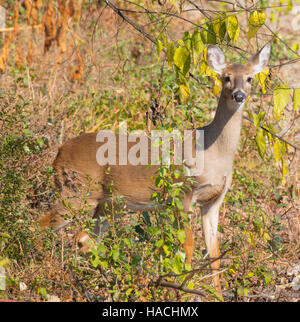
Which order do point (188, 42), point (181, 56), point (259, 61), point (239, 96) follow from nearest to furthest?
point (181, 56) < point (188, 42) < point (239, 96) < point (259, 61)

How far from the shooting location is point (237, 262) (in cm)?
483

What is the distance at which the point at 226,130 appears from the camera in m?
5.91

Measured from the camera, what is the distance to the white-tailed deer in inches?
223

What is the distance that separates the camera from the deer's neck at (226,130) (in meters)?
5.86

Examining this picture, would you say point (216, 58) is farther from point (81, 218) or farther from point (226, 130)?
point (81, 218)

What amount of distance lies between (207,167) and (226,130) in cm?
41

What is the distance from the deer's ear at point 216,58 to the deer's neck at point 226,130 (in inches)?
11.1

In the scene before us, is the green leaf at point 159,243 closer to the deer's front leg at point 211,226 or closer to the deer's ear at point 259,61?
the deer's front leg at point 211,226

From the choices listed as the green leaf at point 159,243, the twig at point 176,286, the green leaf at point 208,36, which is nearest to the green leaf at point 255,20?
the green leaf at point 208,36

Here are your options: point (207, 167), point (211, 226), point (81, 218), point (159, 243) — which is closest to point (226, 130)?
point (207, 167)

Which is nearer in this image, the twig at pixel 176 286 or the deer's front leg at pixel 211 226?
the twig at pixel 176 286

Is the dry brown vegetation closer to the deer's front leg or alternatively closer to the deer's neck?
the deer's front leg

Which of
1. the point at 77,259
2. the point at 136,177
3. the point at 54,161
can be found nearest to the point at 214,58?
the point at 136,177
